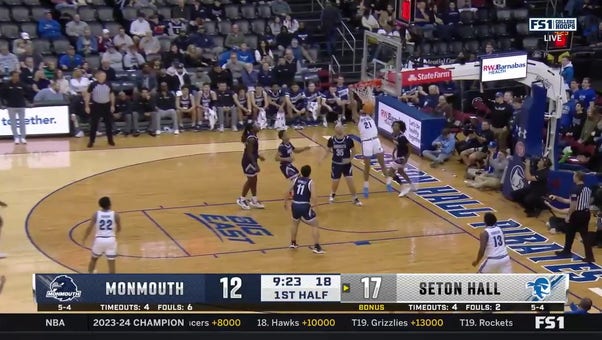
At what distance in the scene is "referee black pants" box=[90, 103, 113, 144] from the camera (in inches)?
974

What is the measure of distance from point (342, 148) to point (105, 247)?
594 centimetres

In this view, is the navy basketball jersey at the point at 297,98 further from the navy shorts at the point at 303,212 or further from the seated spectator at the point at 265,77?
the navy shorts at the point at 303,212

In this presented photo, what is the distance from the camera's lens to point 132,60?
1084 inches

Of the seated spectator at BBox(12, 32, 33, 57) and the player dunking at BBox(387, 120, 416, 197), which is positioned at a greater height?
the seated spectator at BBox(12, 32, 33, 57)

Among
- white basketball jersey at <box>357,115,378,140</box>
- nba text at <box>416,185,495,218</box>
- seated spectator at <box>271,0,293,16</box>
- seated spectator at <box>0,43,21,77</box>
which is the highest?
seated spectator at <box>271,0,293,16</box>

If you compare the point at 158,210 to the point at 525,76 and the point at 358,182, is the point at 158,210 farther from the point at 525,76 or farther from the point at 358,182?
the point at 525,76

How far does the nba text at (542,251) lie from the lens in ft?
56.7

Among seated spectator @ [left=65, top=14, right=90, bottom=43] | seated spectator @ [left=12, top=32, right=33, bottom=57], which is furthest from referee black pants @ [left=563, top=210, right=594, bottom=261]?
seated spectator @ [left=65, top=14, right=90, bottom=43]

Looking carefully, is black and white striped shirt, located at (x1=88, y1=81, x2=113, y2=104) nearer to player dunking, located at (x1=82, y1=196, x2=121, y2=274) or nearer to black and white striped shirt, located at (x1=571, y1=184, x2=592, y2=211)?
player dunking, located at (x1=82, y1=196, x2=121, y2=274)

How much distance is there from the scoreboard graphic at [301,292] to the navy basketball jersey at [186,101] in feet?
51.0
